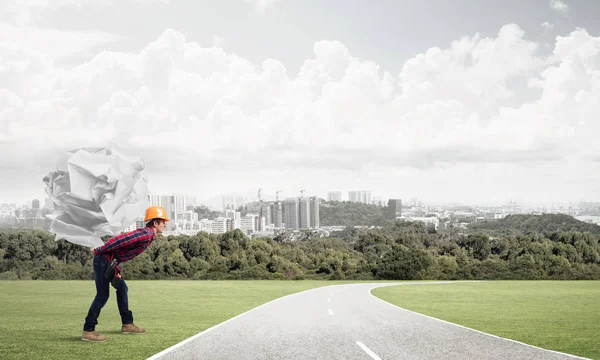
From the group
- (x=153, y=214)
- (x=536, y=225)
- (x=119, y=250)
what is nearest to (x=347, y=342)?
(x=153, y=214)

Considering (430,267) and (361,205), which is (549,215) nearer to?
(430,267)

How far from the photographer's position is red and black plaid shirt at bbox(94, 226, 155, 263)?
11.0 meters

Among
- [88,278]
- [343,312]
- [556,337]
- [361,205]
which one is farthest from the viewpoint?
[361,205]

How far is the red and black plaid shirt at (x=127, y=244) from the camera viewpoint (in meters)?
11.0

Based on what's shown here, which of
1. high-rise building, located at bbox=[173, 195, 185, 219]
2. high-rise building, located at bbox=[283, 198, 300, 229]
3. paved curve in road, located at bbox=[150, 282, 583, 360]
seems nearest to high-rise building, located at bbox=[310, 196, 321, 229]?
high-rise building, located at bbox=[283, 198, 300, 229]

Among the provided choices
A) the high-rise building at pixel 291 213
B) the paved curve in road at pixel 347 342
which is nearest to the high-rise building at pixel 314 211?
the high-rise building at pixel 291 213

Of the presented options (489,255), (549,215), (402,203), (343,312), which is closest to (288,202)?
(402,203)

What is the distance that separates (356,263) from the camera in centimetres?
6969

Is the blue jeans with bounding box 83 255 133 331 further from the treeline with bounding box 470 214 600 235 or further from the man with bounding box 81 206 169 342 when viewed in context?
the treeline with bounding box 470 214 600 235

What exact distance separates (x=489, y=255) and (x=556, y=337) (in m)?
63.5

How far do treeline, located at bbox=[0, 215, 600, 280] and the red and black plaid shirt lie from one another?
55.3 metres

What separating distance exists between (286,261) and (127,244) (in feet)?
199

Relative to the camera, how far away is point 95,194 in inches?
431

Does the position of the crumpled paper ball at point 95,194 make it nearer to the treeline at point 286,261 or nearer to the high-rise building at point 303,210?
the treeline at point 286,261
